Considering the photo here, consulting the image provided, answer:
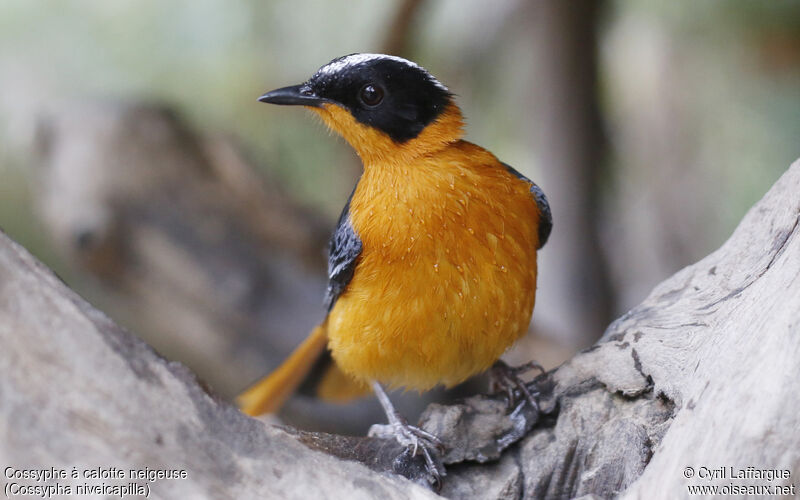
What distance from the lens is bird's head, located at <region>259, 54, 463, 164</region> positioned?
3199mm

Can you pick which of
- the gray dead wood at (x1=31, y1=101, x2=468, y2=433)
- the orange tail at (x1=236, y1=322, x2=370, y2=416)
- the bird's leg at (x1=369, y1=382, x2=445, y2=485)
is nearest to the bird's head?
the bird's leg at (x1=369, y1=382, x2=445, y2=485)

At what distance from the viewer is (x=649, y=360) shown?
123 inches

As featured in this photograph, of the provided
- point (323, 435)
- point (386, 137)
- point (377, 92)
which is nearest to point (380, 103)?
point (377, 92)

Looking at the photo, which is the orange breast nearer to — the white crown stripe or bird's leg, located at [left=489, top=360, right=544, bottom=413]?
bird's leg, located at [left=489, top=360, right=544, bottom=413]

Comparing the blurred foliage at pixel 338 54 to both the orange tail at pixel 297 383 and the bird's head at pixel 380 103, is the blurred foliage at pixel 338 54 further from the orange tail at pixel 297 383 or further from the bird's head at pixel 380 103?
the bird's head at pixel 380 103

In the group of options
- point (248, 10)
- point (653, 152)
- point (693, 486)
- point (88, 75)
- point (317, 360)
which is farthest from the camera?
point (653, 152)

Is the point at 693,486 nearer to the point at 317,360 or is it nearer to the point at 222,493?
the point at 222,493

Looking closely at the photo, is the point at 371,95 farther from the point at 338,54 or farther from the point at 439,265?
the point at 338,54

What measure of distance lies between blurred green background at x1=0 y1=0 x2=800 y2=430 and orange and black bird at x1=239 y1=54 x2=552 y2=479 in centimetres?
305

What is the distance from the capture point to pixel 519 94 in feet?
27.5

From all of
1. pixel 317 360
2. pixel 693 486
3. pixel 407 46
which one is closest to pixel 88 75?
pixel 407 46

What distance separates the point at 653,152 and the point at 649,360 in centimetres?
605

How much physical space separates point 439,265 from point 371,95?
31.8 inches

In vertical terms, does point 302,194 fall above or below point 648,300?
below
